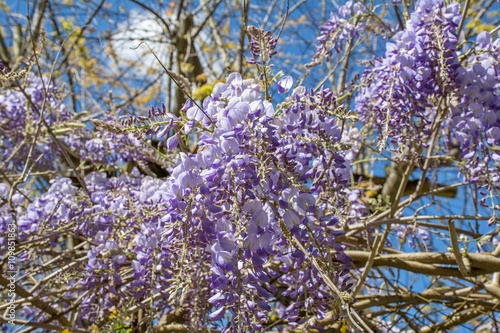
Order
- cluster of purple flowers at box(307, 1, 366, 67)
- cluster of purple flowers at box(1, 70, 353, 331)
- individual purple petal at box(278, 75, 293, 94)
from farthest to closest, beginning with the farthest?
cluster of purple flowers at box(307, 1, 366, 67)
individual purple petal at box(278, 75, 293, 94)
cluster of purple flowers at box(1, 70, 353, 331)

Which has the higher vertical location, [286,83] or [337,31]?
[337,31]

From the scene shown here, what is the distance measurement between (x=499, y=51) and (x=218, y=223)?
1287 millimetres

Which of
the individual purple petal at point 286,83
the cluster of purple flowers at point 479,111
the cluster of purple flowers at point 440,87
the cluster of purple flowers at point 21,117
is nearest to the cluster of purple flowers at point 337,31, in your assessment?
the cluster of purple flowers at point 440,87

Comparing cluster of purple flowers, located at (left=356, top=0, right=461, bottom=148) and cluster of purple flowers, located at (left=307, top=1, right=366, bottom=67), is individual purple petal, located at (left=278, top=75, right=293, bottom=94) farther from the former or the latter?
cluster of purple flowers, located at (left=307, top=1, right=366, bottom=67)

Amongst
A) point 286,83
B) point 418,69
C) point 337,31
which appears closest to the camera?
point 286,83

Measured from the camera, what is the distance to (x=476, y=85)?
158 cm

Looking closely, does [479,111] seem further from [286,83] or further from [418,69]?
[286,83]

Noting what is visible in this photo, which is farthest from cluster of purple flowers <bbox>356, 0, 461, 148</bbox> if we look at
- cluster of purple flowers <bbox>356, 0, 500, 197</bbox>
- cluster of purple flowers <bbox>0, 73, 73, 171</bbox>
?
cluster of purple flowers <bbox>0, 73, 73, 171</bbox>

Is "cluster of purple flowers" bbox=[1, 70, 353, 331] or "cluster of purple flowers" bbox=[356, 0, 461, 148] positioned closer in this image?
"cluster of purple flowers" bbox=[1, 70, 353, 331]

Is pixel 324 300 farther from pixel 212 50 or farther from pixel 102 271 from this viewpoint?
pixel 212 50

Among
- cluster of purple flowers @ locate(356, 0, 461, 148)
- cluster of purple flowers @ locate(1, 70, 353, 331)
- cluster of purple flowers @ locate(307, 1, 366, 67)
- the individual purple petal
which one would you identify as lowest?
cluster of purple flowers @ locate(1, 70, 353, 331)

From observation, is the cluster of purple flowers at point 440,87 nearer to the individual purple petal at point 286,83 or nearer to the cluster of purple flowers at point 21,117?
the individual purple petal at point 286,83

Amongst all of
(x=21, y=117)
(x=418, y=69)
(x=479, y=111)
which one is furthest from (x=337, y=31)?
(x=21, y=117)

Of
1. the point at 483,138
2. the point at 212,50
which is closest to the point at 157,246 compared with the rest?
the point at 483,138
